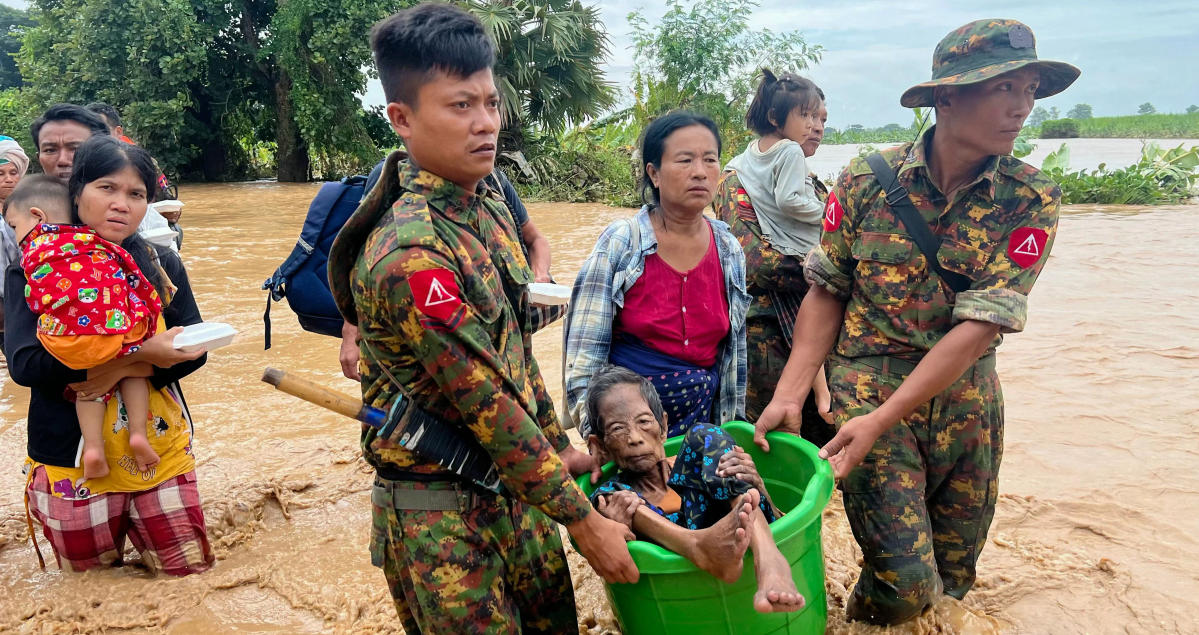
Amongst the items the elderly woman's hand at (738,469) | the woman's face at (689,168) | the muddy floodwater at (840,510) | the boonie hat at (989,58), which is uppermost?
the boonie hat at (989,58)

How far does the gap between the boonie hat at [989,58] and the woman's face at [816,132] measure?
1441 mm

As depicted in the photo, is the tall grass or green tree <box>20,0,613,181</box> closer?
green tree <box>20,0,613,181</box>

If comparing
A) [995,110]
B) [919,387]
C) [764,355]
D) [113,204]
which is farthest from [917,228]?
[113,204]

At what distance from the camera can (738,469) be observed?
2066mm

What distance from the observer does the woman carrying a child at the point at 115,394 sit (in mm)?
2594

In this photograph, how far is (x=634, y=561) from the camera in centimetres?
169

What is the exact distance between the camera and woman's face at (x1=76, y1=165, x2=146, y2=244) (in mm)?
2580

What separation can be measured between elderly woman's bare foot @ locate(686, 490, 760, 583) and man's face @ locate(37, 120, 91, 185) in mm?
3362

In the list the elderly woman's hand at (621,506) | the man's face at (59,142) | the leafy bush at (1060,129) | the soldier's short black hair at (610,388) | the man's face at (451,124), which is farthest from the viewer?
the leafy bush at (1060,129)

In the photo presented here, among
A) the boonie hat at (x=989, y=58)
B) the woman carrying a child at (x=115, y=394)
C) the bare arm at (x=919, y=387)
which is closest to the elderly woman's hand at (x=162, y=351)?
the woman carrying a child at (x=115, y=394)

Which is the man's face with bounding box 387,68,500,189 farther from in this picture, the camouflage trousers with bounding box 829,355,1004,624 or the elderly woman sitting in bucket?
the camouflage trousers with bounding box 829,355,1004,624

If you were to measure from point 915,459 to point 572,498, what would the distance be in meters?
1.26

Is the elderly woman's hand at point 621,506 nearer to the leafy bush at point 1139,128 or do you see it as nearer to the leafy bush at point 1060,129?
the leafy bush at point 1139,128

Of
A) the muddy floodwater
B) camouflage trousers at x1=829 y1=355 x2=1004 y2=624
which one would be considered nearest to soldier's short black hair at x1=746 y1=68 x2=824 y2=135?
camouflage trousers at x1=829 y1=355 x2=1004 y2=624
